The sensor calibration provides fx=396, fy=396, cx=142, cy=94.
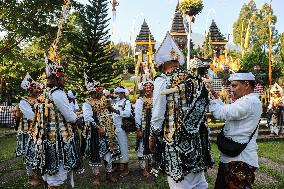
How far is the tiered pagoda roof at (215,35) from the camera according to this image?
5016 cm

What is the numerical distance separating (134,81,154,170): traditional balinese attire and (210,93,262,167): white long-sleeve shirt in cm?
346

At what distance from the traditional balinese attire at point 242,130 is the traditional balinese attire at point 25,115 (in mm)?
3847

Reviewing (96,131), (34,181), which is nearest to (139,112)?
(96,131)

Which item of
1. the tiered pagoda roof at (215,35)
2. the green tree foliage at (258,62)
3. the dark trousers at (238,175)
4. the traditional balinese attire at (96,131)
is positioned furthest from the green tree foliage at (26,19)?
the tiered pagoda roof at (215,35)

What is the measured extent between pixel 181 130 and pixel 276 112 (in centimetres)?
1080

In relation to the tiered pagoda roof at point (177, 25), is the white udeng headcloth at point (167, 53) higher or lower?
lower

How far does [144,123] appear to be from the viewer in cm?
771

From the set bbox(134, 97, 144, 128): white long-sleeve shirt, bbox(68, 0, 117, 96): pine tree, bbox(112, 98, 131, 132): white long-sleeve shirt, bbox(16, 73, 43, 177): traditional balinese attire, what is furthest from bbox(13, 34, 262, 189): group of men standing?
bbox(68, 0, 117, 96): pine tree

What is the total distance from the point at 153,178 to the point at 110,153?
0.94 m

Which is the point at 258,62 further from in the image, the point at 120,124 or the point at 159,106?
the point at 159,106

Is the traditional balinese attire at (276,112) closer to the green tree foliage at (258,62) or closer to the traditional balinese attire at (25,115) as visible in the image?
the traditional balinese attire at (25,115)

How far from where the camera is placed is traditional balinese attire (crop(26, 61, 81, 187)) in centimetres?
499

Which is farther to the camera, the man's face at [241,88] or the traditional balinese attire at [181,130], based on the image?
the man's face at [241,88]

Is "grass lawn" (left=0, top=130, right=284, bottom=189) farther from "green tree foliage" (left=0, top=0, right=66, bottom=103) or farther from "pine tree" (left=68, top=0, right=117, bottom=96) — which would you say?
"pine tree" (left=68, top=0, right=117, bottom=96)
